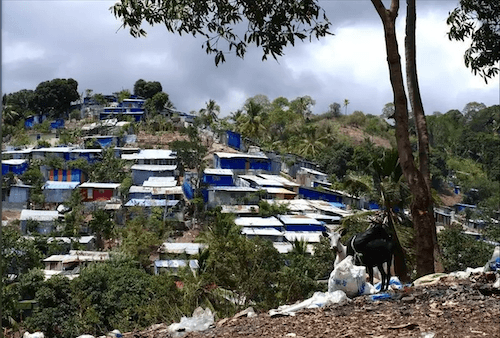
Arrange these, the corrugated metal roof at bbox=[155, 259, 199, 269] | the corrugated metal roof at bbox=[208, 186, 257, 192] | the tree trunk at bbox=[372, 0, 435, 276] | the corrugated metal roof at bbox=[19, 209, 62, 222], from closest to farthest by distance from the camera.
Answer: the tree trunk at bbox=[372, 0, 435, 276] < the corrugated metal roof at bbox=[155, 259, 199, 269] < the corrugated metal roof at bbox=[19, 209, 62, 222] < the corrugated metal roof at bbox=[208, 186, 257, 192]

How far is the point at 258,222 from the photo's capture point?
96.9ft

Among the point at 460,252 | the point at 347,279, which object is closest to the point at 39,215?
the point at 460,252

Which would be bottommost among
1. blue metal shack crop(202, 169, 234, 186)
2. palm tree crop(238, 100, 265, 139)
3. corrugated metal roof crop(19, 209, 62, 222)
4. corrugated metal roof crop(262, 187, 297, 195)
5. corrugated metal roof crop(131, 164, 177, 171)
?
corrugated metal roof crop(19, 209, 62, 222)

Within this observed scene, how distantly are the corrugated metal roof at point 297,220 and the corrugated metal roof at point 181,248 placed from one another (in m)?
5.00

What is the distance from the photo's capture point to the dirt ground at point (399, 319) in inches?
157

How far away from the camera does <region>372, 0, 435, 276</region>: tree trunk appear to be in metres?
7.04

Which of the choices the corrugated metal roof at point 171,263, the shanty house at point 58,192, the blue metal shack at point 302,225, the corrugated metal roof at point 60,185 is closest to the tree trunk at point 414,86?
the corrugated metal roof at point 171,263

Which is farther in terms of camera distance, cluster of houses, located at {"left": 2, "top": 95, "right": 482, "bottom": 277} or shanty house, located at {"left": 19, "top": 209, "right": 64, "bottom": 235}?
shanty house, located at {"left": 19, "top": 209, "right": 64, "bottom": 235}

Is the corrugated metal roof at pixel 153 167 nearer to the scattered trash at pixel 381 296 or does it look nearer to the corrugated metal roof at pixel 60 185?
the corrugated metal roof at pixel 60 185

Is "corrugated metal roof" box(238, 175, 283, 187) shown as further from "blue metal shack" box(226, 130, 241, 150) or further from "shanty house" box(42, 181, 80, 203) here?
"shanty house" box(42, 181, 80, 203)

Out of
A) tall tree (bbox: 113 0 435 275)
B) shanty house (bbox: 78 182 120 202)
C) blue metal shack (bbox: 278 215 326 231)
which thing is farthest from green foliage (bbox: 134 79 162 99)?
tall tree (bbox: 113 0 435 275)

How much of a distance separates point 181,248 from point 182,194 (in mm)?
7363

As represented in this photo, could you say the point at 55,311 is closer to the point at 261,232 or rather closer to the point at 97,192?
the point at 261,232

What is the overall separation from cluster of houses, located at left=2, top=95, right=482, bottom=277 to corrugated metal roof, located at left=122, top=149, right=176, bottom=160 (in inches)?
2.5
